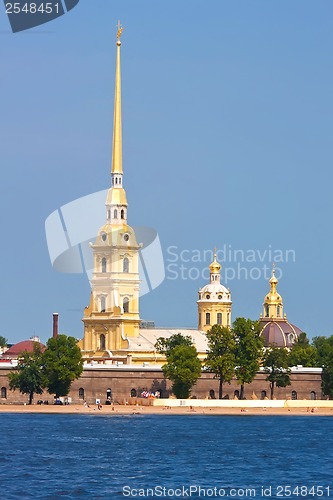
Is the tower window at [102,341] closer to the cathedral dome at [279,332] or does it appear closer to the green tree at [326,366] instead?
the green tree at [326,366]

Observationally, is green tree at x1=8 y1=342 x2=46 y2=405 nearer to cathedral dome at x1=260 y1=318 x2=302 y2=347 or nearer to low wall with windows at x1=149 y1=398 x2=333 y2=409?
low wall with windows at x1=149 y1=398 x2=333 y2=409

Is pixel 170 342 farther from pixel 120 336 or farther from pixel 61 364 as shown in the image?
pixel 61 364

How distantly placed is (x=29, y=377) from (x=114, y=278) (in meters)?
24.7

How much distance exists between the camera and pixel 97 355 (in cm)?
14912

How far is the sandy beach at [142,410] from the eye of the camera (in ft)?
406

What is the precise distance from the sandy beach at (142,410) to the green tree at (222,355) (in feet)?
12.8

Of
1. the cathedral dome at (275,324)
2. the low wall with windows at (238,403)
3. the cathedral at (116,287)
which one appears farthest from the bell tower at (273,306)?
the low wall with windows at (238,403)

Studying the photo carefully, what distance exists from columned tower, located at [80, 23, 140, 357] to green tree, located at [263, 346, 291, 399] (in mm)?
16359

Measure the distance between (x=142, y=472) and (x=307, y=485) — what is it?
7673 mm

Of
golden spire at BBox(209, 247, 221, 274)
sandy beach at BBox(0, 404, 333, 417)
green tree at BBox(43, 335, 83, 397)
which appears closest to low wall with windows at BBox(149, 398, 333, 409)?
sandy beach at BBox(0, 404, 333, 417)

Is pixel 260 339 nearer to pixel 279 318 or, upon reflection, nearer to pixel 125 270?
pixel 125 270

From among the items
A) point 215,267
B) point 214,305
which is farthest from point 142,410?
point 215,267

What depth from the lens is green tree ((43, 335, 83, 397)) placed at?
128 metres

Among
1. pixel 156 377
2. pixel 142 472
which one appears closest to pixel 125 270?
pixel 156 377
